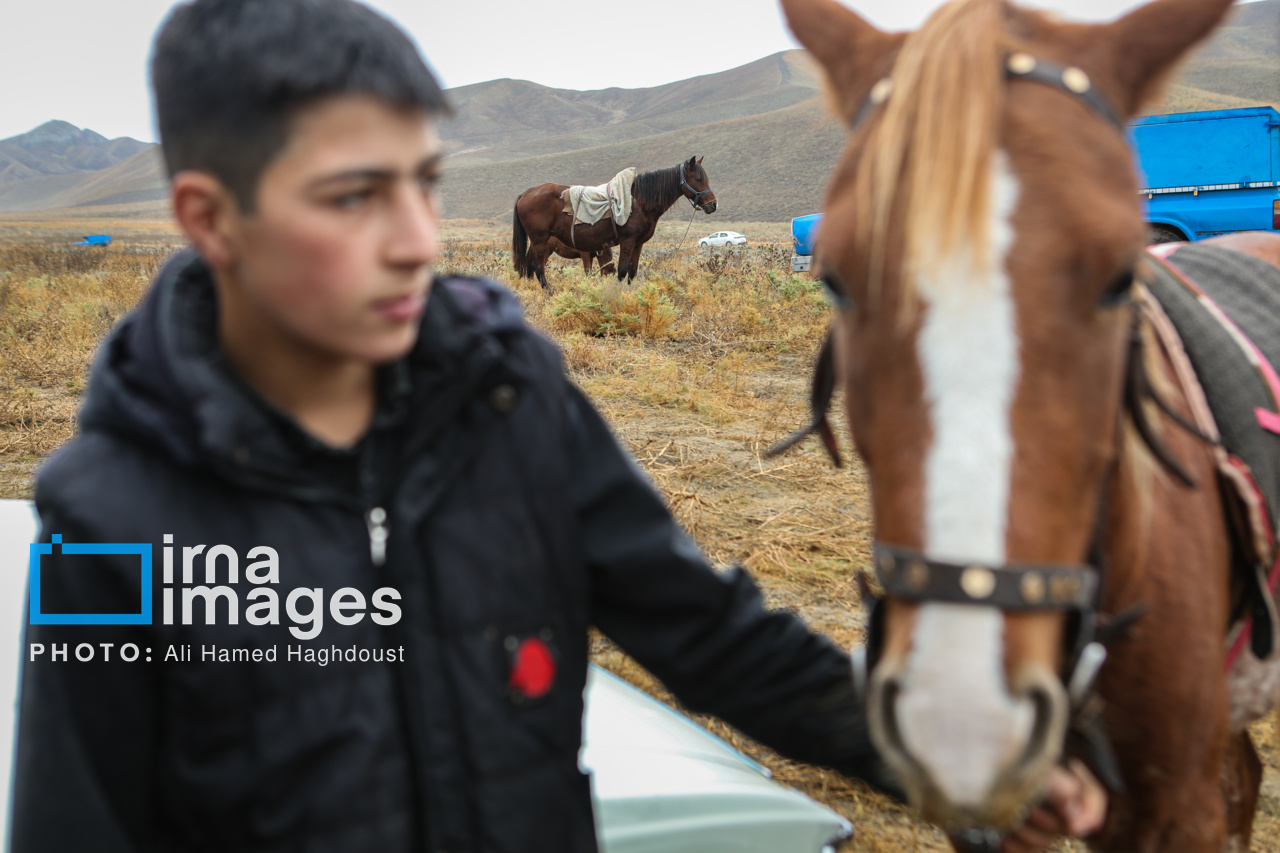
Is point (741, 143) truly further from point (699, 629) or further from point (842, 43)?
point (699, 629)

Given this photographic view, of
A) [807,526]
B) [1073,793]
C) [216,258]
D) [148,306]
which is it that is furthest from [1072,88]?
[807,526]

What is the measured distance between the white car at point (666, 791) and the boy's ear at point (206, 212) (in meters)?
1.08

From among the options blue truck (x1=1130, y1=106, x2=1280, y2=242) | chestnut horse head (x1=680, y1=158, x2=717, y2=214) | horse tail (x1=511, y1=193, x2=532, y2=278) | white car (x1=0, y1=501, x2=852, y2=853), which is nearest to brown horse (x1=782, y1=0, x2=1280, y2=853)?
white car (x1=0, y1=501, x2=852, y2=853)

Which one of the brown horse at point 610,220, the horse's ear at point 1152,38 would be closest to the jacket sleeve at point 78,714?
the horse's ear at point 1152,38

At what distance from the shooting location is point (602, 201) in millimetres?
15461

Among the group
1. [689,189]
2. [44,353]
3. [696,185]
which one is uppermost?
[696,185]

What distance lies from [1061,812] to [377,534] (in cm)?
105

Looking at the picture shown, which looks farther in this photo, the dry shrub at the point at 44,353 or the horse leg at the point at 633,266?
the horse leg at the point at 633,266

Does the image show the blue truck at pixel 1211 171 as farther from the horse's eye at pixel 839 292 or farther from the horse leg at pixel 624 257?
the horse's eye at pixel 839 292

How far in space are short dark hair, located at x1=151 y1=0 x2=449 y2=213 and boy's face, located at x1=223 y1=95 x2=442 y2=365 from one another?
18mm

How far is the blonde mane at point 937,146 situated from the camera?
3.35ft

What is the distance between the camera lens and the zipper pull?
105 cm

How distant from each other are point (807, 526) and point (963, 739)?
3425 millimetres

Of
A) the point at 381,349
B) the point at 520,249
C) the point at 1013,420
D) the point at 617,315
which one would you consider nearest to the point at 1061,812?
the point at 1013,420
